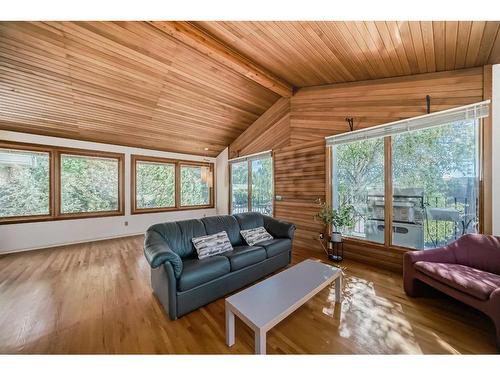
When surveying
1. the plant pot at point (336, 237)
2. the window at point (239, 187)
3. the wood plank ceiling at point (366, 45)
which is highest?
the wood plank ceiling at point (366, 45)

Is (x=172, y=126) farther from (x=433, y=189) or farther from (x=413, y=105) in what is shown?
(x=433, y=189)

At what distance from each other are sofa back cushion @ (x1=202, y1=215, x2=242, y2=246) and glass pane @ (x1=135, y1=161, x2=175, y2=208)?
350cm

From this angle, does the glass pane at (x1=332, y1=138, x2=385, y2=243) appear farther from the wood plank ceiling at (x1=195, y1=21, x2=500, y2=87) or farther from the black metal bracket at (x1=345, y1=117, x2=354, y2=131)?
the wood plank ceiling at (x1=195, y1=21, x2=500, y2=87)

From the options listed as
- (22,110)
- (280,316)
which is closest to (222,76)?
(22,110)

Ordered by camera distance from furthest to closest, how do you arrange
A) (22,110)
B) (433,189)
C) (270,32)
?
1. (22,110)
2. (433,189)
3. (270,32)

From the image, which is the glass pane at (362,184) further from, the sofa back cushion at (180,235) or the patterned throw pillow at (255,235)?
the sofa back cushion at (180,235)

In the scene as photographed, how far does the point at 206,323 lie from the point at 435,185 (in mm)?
3451

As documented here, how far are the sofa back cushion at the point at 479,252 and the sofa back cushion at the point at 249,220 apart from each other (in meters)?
2.51

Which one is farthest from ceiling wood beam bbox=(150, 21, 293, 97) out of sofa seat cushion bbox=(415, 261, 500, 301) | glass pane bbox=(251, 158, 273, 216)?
sofa seat cushion bbox=(415, 261, 500, 301)

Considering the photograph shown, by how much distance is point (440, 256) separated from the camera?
224 centimetres

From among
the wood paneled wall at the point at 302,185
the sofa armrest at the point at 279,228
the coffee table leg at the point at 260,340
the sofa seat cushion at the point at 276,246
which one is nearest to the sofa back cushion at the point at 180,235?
the sofa seat cushion at the point at 276,246

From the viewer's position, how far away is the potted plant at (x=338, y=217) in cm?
342

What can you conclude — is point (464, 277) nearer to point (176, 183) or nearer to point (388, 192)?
point (388, 192)
